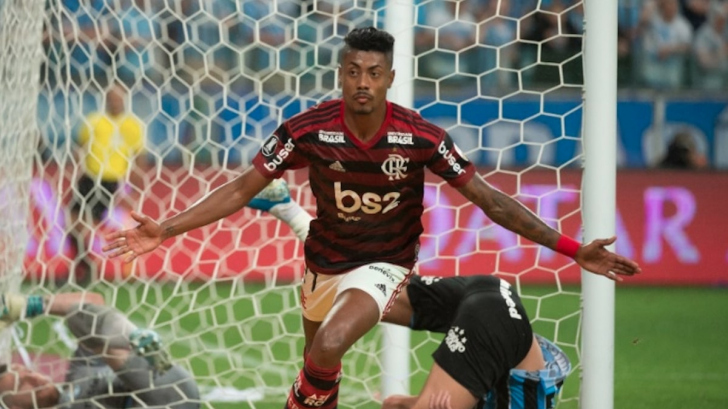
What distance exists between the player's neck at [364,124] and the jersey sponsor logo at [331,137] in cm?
4

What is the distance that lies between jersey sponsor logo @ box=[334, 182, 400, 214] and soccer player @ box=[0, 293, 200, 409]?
1208 millimetres

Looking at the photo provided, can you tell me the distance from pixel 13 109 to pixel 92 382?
4.42 feet

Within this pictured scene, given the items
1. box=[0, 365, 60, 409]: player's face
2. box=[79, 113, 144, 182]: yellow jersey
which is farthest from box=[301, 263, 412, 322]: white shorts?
box=[79, 113, 144, 182]: yellow jersey

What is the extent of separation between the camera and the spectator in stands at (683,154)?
34.8 ft

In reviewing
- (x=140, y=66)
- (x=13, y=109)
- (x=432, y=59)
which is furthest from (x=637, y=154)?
(x=13, y=109)

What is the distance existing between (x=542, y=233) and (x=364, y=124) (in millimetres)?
739

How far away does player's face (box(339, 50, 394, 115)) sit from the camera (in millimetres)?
4129

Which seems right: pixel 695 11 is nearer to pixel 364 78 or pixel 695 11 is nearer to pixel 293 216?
pixel 293 216

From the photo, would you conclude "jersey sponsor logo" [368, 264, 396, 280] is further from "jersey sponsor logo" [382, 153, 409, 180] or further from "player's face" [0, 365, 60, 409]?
"player's face" [0, 365, 60, 409]

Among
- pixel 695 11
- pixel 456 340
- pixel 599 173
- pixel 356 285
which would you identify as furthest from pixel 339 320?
pixel 695 11

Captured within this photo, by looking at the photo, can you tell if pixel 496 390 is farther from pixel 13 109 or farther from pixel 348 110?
pixel 13 109

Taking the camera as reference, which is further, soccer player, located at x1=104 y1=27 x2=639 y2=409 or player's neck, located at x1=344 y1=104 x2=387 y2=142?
player's neck, located at x1=344 y1=104 x2=387 y2=142

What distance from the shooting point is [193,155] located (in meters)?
6.14

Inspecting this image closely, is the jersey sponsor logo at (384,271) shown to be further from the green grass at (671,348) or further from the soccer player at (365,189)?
the green grass at (671,348)
